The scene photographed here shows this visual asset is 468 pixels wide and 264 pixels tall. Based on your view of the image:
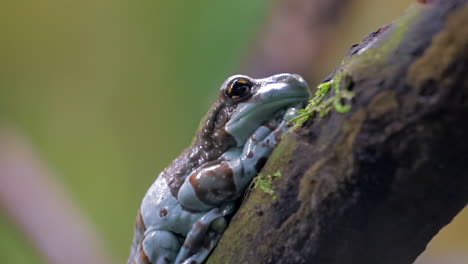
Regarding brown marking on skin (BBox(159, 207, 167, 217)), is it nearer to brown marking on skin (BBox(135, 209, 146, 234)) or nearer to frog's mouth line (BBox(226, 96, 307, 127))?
brown marking on skin (BBox(135, 209, 146, 234))

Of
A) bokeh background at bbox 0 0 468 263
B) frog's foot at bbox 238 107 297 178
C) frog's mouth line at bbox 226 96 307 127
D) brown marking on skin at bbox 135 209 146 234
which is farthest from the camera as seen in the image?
bokeh background at bbox 0 0 468 263

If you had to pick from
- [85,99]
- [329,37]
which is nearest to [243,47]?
[329,37]

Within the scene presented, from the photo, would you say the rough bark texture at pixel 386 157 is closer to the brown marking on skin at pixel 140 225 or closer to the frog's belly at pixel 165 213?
the frog's belly at pixel 165 213

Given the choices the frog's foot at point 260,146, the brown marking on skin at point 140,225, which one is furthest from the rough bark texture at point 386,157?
the brown marking on skin at point 140,225

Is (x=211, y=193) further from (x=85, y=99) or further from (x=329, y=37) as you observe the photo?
(x=85, y=99)

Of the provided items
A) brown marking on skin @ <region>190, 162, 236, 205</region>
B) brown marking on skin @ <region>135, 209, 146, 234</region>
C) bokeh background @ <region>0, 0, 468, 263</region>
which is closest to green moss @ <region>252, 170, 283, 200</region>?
brown marking on skin @ <region>190, 162, 236, 205</region>

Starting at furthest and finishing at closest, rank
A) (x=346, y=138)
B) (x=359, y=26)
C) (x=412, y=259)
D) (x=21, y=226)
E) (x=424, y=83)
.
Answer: (x=21, y=226) < (x=359, y=26) < (x=412, y=259) < (x=346, y=138) < (x=424, y=83)
